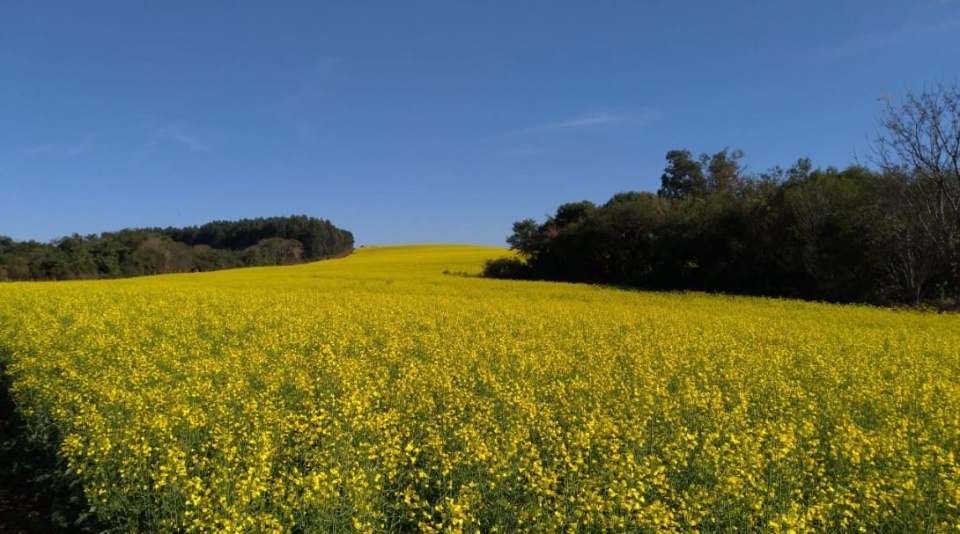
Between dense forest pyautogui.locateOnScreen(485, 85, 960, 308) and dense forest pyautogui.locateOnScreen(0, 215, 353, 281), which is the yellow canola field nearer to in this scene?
dense forest pyautogui.locateOnScreen(485, 85, 960, 308)

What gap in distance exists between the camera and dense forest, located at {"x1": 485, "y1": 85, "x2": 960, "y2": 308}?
24.6 metres

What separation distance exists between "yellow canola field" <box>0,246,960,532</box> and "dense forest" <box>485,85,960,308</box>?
441 inches

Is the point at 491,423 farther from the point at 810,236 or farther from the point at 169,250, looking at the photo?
the point at 169,250

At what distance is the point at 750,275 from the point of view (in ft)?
95.1

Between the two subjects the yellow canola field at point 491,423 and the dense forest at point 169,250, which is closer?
the yellow canola field at point 491,423

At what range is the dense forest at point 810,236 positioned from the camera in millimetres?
24609

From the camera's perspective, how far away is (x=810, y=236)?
86.0ft

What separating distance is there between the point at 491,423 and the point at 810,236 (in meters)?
25.7

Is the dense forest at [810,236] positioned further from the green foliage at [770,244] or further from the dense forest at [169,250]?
the dense forest at [169,250]

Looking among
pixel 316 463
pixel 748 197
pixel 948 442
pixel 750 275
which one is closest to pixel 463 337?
pixel 316 463

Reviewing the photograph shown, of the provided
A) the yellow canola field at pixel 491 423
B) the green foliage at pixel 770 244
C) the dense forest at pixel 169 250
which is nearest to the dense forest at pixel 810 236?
the green foliage at pixel 770 244

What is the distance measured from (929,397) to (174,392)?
30.9 ft

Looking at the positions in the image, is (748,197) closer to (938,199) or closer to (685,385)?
(938,199)

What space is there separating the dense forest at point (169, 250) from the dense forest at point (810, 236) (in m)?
47.7
